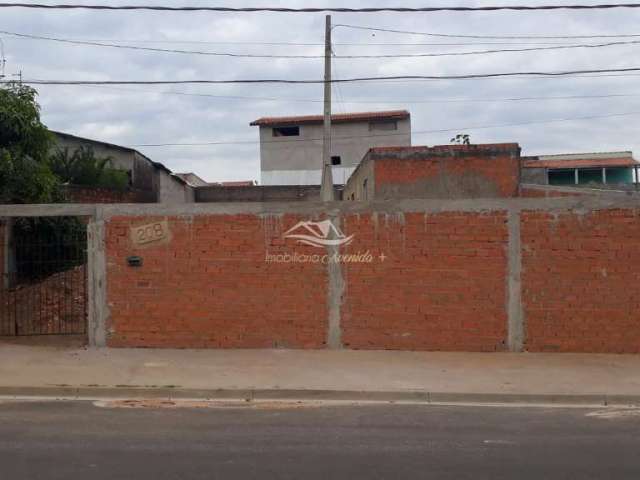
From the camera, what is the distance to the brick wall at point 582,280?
12148 mm

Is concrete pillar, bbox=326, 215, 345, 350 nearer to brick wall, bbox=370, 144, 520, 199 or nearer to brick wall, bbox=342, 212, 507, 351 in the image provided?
brick wall, bbox=342, 212, 507, 351

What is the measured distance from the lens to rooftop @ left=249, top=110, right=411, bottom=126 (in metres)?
47.8

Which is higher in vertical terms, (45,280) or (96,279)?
(96,279)

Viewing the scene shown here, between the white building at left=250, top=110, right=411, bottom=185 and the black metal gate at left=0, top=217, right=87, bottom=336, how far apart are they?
30648mm

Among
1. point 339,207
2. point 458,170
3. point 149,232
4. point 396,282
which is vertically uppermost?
point 458,170

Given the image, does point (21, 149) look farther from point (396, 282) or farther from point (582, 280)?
point (582, 280)

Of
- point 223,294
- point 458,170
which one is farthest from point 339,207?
point 458,170

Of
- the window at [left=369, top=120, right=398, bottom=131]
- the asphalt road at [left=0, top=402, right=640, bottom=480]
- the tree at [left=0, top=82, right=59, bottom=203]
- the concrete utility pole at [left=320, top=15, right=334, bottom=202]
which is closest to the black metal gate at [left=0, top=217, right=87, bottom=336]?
the tree at [left=0, top=82, right=59, bottom=203]

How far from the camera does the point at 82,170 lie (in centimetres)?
2633

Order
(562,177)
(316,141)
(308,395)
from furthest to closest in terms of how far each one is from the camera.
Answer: (316,141) → (562,177) → (308,395)

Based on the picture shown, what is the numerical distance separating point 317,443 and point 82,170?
21332 mm

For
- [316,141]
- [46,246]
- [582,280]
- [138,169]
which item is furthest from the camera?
[316,141]

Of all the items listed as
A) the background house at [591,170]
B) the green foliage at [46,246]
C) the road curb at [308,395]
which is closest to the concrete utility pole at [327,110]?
the green foliage at [46,246]

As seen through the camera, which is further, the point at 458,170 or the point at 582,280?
the point at 458,170
